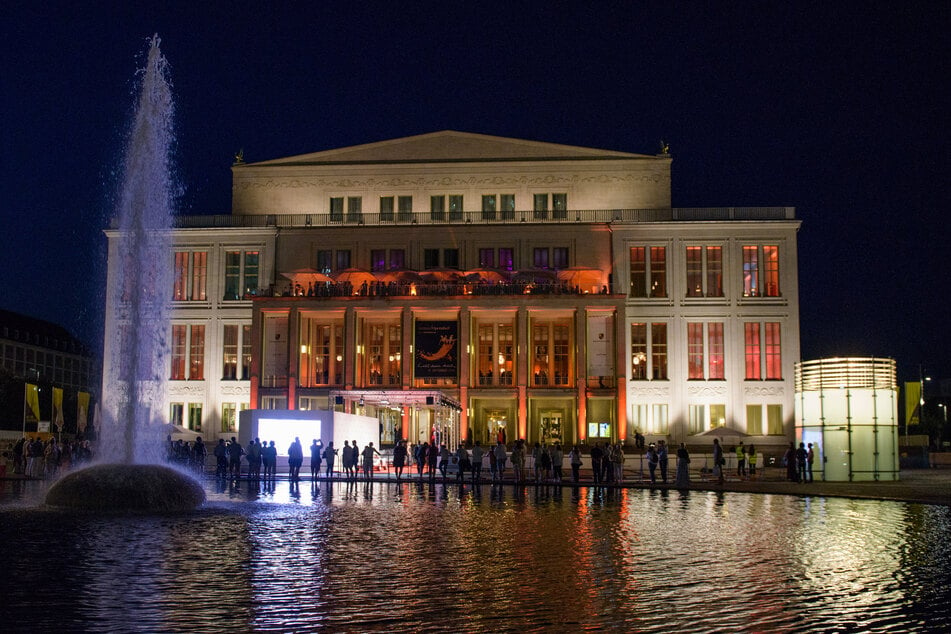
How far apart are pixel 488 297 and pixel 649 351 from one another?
33.9 ft

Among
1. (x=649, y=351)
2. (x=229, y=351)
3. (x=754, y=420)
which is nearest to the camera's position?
(x=754, y=420)

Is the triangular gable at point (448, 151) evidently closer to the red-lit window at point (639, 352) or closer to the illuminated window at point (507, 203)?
the illuminated window at point (507, 203)

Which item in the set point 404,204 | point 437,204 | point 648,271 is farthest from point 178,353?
point 648,271

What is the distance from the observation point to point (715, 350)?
56594 mm

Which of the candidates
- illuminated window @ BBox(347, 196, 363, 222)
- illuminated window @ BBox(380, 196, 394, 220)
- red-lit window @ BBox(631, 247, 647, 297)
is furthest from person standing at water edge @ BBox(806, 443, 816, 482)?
illuminated window @ BBox(347, 196, 363, 222)

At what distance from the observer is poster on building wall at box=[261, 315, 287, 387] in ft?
185

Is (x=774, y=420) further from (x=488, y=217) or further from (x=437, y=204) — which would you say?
(x=437, y=204)

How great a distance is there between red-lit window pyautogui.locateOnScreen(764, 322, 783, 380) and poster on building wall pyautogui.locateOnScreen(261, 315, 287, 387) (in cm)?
2837

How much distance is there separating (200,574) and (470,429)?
4339 centimetres

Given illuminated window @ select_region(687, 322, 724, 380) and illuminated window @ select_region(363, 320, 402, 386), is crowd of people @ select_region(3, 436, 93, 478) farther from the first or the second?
illuminated window @ select_region(687, 322, 724, 380)

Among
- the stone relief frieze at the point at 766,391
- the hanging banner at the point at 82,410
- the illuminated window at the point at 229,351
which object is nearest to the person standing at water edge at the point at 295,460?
the hanging banner at the point at 82,410

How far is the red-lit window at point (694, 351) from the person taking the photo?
56406 millimetres

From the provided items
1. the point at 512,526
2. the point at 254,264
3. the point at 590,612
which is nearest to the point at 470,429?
the point at 254,264

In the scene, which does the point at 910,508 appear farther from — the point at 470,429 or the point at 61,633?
the point at 470,429
